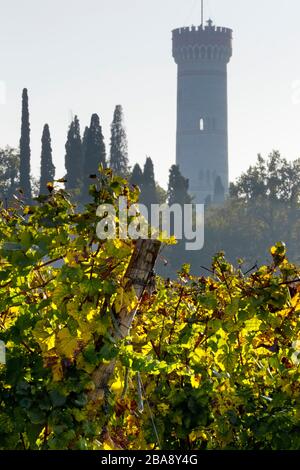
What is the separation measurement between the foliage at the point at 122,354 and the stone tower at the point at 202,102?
6133 inches

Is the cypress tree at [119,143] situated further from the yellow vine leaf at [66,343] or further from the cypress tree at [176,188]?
the yellow vine leaf at [66,343]

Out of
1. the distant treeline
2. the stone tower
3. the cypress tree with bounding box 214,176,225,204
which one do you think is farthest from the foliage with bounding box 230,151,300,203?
the stone tower

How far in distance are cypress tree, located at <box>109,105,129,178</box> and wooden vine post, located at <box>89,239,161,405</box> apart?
77.6m

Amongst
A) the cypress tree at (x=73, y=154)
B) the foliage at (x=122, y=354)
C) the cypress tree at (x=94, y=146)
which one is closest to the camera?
the foliage at (x=122, y=354)

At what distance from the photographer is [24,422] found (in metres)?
4.55

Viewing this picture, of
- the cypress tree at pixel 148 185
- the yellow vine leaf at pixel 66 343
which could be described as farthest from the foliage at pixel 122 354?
the cypress tree at pixel 148 185

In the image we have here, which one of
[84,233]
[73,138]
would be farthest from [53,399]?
[73,138]

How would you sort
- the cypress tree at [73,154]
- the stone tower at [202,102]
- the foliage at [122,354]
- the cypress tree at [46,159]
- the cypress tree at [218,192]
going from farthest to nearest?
the stone tower at [202,102] < the cypress tree at [218,192] < the cypress tree at [73,154] < the cypress tree at [46,159] < the foliage at [122,354]

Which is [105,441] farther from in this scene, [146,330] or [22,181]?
[22,181]

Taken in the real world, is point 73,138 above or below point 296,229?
above

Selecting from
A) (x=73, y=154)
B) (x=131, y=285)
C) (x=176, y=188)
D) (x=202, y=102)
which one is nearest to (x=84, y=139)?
(x=73, y=154)

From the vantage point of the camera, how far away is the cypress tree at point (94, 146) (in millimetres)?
75625

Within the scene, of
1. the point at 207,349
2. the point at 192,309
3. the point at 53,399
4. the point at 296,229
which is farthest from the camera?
the point at 296,229
